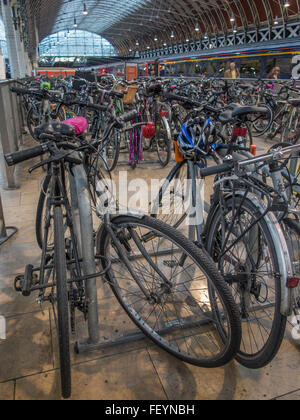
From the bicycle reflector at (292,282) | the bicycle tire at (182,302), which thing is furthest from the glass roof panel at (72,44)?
the bicycle reflector at (292,282)

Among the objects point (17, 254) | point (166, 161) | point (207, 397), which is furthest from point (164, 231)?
point (166, 161)

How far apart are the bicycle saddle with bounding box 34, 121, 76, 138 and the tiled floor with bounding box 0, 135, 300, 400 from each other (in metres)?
1.12

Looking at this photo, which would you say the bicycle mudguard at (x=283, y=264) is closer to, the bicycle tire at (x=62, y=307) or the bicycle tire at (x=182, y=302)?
the bicycle tire at (x=182, y=302)

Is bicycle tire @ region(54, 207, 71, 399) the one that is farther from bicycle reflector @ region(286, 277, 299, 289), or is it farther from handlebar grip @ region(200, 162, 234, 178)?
bicycle reflector @ region(286, 277, 299, 289)

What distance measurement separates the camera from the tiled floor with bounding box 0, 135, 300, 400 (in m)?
1.60

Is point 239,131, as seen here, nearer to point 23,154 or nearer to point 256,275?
point 256,275

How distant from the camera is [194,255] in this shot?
1.49 meters

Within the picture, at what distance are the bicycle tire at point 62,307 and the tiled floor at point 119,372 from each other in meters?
0.18

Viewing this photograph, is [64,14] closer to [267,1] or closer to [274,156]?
[267,1]

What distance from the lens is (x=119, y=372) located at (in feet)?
5.62

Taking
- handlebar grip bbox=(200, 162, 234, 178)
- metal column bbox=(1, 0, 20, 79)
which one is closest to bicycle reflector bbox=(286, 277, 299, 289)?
handlebar grip bbox=(200, 162, 234, 178)

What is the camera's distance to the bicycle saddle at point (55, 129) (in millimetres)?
1638

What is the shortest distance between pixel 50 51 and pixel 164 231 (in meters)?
60.3
